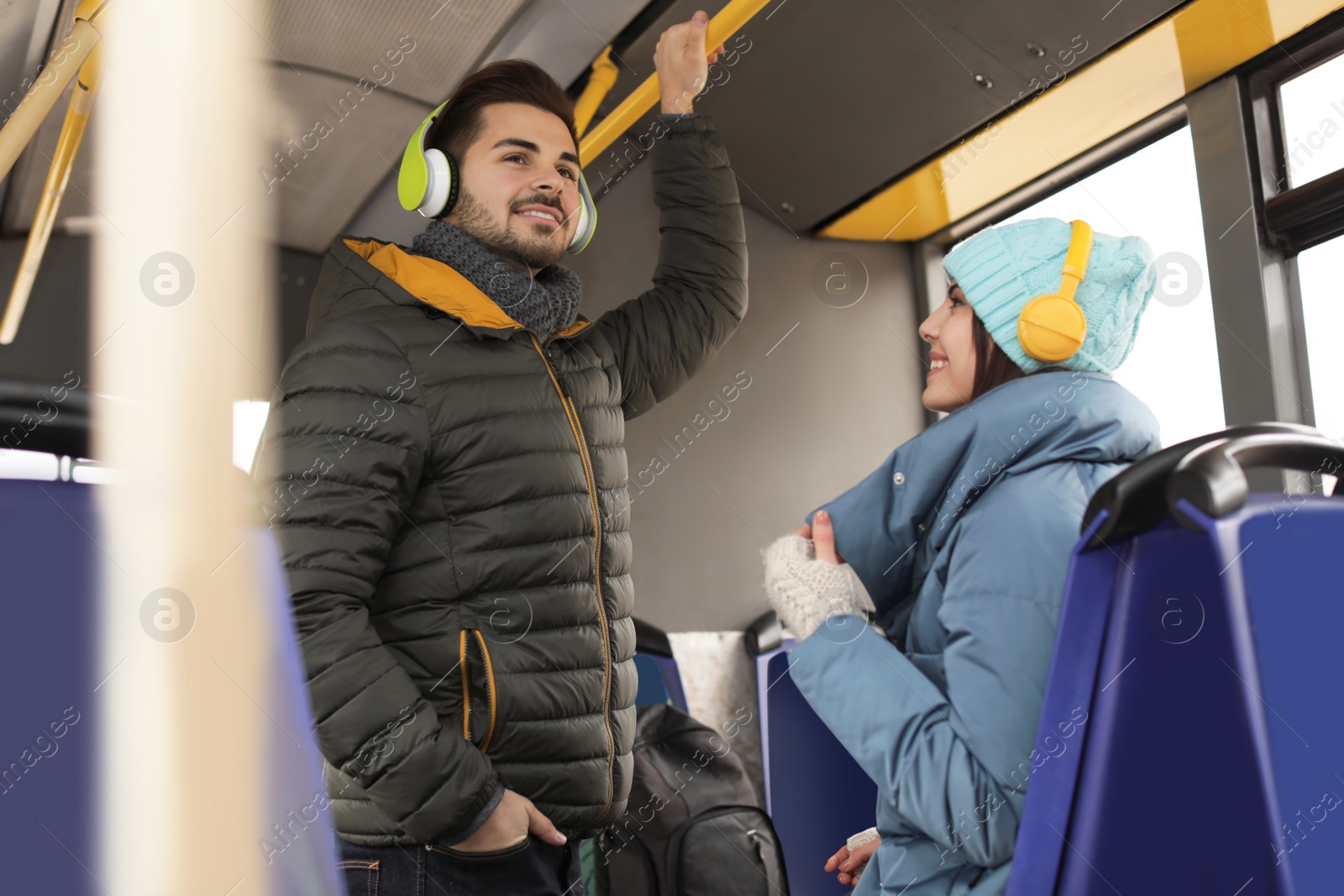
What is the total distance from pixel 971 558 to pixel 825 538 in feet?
0.69

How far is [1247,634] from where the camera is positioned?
693mm

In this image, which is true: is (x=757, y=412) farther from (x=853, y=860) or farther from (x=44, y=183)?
(x=44, y=183)

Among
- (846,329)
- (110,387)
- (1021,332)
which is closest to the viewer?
(1021,332)

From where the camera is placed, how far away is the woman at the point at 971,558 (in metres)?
0.88

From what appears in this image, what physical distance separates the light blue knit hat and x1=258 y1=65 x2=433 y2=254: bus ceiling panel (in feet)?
5.18

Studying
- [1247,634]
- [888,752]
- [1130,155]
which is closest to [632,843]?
[888,752]

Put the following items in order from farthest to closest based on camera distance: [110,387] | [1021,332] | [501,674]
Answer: [110,387]
[501,674]
[1021,332]

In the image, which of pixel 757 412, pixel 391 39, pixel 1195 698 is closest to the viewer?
pixel 1195 698

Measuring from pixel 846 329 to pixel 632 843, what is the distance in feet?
5.18

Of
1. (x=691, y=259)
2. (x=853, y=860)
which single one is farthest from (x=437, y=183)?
(x=853, y=860)

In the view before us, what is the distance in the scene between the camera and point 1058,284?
1.04 metres

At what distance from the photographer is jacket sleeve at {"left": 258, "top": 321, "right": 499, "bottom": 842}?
1113mm

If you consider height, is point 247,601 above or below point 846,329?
below

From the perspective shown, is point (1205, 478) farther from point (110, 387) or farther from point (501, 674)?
point (110, 387)
